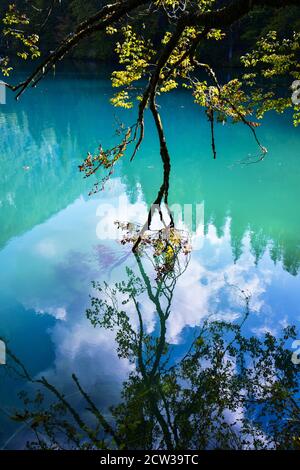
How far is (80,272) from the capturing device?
10.1 meters

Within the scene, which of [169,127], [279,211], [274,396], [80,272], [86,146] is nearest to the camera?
A: [274,396]

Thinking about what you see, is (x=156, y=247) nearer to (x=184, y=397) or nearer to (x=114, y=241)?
(x=114, y=241)

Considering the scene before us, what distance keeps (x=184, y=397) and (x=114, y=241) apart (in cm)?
586

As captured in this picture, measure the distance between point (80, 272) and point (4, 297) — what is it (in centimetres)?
189

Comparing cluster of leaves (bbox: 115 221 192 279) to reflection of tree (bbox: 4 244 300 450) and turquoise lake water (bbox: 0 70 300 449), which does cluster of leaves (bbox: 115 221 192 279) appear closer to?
turquoise lake water (bbox: 0 70 300 449)

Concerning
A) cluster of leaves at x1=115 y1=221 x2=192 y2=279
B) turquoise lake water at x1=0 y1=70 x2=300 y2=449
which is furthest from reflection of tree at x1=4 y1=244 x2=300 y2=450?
cluster of leaves at x1=115 y1=221 x2=192 y2=279

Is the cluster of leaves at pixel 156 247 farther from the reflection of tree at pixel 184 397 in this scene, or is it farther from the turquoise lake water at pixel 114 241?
the reflection of tree at pixel 184 397

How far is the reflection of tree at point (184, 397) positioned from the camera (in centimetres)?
567

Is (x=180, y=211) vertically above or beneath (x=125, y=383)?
above

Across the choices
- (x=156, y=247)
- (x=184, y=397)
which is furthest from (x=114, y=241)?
(x=184, y=397)

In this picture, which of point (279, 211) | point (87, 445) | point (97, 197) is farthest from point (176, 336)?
point (97, 197)

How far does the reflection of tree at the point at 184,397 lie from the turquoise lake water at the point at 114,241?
25cm

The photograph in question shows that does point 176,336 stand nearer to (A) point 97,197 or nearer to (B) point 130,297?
(B) point 130,297

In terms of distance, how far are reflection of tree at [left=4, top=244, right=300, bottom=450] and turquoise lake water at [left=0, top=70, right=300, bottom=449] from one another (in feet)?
0.81
